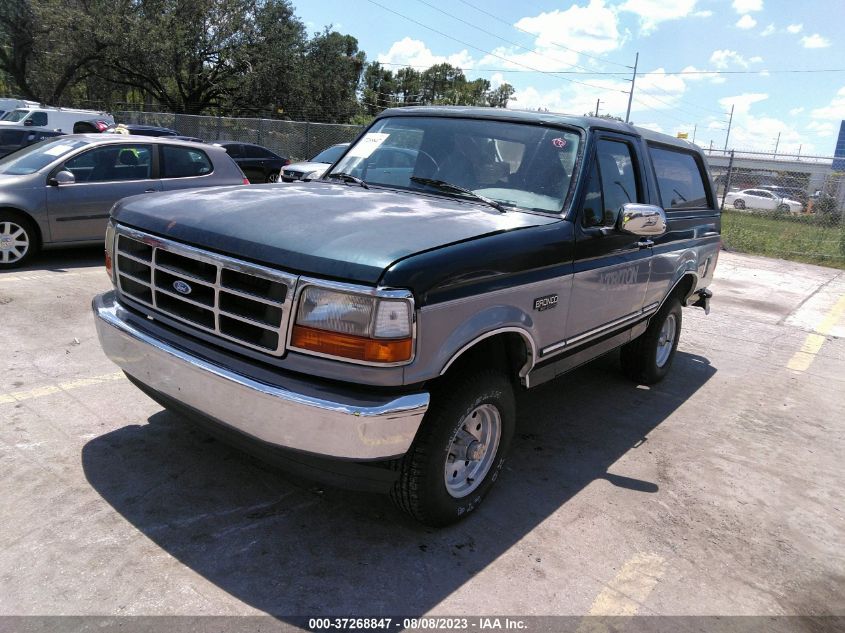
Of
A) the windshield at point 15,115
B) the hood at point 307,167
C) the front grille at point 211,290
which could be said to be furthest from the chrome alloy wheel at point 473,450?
the windshield at point 15,115

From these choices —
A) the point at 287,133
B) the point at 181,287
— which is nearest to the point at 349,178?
the point at 181,287

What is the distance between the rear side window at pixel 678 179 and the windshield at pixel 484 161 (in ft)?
4.71

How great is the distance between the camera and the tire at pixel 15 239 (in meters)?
7.36

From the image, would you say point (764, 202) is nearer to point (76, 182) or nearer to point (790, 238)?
point (790, 238)

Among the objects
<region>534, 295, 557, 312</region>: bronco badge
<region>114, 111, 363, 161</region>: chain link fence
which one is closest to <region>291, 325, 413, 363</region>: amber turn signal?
<region>534, 295, 557, 312</region>: bronco badge

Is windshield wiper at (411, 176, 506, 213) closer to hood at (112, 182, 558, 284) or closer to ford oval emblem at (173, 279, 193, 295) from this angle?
hood at (112, 182, 558, 284)

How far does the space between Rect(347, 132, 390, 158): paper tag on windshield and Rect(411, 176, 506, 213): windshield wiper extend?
0.62 m

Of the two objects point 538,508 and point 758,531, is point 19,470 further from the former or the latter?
point 758,531

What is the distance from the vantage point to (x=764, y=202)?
23312mm

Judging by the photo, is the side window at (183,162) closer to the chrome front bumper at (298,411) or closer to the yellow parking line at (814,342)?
the chrome front bumper at (298,411)

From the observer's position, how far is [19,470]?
11.1 feet

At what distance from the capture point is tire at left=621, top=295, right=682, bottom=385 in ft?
17.6

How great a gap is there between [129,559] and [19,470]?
1076 millimetres

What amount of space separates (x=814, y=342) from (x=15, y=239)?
9.53 m
